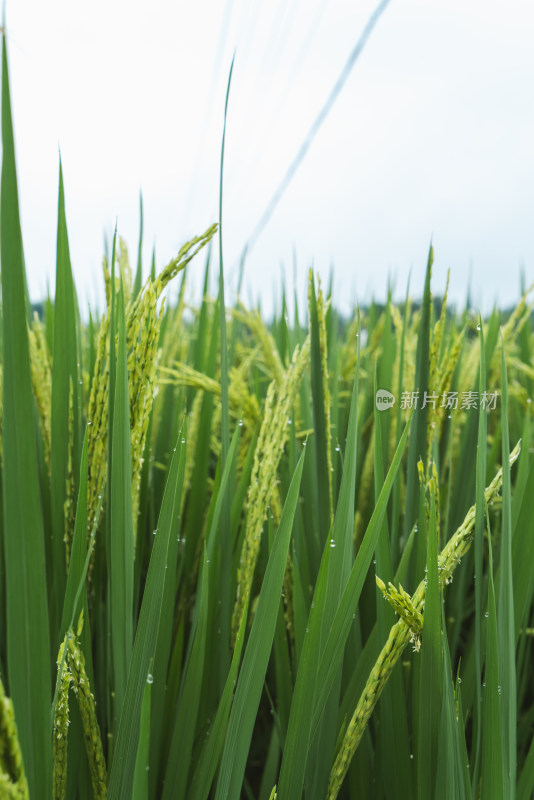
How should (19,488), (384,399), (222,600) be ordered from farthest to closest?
1. (384,399)
2. (222,600)
3. (19,488)

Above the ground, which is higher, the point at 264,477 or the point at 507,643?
the point at 264,477

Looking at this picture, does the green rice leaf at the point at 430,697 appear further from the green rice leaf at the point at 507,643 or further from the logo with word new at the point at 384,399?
the logo with word new at the point at 384,399

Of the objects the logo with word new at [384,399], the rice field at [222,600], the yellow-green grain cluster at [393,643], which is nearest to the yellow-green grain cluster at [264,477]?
the rice field at [222,600]

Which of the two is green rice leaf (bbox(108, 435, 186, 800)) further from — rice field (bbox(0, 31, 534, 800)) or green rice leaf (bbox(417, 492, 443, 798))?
green rice leaf (bbox(417, 492, 443, 798))

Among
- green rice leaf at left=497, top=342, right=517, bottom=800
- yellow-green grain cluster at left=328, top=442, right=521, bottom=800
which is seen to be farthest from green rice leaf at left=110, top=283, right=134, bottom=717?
green rice leaf at left=497, top=342, right=517, bottom=800

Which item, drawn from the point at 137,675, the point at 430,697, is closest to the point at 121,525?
the point at 137,675

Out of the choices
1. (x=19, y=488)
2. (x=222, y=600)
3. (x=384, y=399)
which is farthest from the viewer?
(x=384, y=399)

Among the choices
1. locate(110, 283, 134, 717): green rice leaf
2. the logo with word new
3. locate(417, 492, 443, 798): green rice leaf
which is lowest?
locate(417, 492, 443, 798): green rice leaf

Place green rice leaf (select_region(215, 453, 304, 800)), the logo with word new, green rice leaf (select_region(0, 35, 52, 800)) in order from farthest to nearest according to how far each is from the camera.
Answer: the logo with word new
green rice leaf (select_region(215, 453, 304, 800))
green rice leaf (select_region(0, 35, 52, 800))

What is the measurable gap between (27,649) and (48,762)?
0.08 m

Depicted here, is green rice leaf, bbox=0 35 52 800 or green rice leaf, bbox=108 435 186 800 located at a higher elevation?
green rice leaf, bbox=0 35 52 800

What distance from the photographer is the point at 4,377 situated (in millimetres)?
281

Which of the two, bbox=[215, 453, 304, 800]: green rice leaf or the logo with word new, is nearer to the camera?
bbox=[215, 453, 304, 800]: green rice leaf

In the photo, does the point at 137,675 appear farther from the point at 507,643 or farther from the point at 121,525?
the point at 507,643
